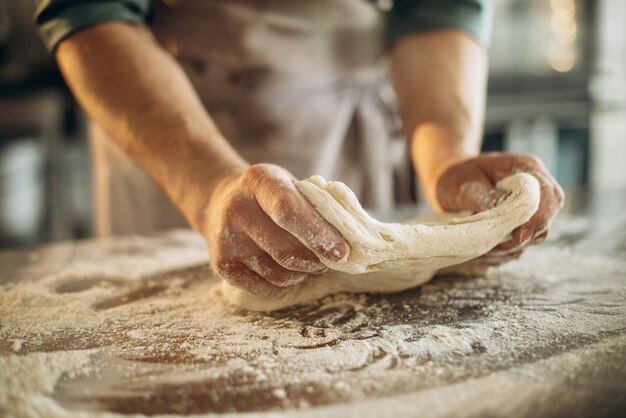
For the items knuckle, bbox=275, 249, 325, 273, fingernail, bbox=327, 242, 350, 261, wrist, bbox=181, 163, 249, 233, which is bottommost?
knuckle, bbox=275, 249, 325, 273

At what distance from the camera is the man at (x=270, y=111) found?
871mm

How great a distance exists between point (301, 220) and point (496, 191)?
18.8 inches

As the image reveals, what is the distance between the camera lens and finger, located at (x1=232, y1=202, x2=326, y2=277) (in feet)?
2.67

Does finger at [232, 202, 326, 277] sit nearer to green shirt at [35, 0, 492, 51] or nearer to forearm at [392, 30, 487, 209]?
forearm at [392, 30, 487, 209]

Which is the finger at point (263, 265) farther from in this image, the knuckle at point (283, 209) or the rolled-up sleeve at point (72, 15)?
the rolled-up sleeve at point (72, 15)

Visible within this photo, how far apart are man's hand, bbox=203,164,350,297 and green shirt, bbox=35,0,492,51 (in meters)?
0.59

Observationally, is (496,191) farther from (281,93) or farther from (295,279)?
(281,93)

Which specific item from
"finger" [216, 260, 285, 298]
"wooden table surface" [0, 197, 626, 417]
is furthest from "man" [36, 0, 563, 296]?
"wooden table surface" [0, 197, 626, 417]

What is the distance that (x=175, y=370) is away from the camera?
2.35 ft

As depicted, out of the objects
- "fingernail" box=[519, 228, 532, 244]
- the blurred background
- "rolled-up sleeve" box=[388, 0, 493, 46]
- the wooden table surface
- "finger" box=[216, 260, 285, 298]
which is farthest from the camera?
the blurred background

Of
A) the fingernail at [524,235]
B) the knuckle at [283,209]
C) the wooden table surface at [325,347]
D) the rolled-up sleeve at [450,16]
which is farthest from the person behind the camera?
the rolled-up sleeve at [450,16]

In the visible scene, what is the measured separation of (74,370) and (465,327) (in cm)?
57

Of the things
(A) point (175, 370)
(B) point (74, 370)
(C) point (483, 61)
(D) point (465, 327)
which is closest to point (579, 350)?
(D) point (465, 327)

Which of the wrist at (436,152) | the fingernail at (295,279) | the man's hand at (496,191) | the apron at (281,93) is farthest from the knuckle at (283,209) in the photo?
the apron at (281,93)
